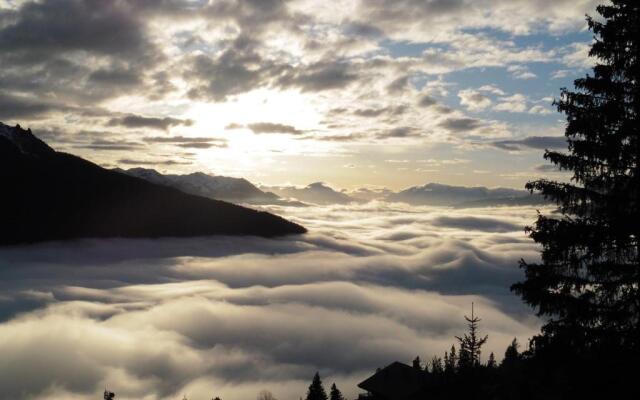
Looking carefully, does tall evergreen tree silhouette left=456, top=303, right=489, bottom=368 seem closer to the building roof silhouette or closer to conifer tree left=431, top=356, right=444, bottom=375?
the building roof silhouette

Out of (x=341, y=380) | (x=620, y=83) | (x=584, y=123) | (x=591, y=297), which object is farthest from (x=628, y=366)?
(x=341, y=380)

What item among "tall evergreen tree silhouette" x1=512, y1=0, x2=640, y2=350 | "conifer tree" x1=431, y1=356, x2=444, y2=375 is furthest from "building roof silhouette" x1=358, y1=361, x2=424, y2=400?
"tall evergreen tree silhouette" x1=512, y1=0, x2=640, y2=350

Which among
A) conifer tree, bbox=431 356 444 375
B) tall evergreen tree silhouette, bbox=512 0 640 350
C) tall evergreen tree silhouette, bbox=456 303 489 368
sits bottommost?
conifer tree, bbox=431 356 444 375

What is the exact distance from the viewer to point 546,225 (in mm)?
15250

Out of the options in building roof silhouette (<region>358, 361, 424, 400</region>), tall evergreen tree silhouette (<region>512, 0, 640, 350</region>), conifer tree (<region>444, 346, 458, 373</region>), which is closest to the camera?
tall evergreen tree silhouette (<region>512, 0, 640, 350</region>)

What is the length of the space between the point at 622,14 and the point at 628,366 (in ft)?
36.7

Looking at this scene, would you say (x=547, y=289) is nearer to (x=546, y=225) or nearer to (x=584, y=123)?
(x=546, y=225)

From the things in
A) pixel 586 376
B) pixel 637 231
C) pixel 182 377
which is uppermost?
pixel 637 231

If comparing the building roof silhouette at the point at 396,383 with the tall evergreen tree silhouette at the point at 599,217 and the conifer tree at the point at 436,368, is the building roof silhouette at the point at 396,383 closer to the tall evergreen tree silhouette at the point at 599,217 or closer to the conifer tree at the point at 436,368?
the conifer tree at the point at 436,368

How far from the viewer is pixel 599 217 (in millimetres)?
14336

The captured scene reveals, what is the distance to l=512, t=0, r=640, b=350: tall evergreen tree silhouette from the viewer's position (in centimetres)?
1400

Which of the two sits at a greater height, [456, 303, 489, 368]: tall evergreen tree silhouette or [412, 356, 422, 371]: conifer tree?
[456, 303, 489, 368]: tall evergreen tree silhouette

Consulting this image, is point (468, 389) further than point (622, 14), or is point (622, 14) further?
point (468, 389)

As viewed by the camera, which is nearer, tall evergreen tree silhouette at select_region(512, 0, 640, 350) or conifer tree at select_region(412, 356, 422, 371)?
tall evergreen tree silhouette at select_region(512, 0, 640, 350)
